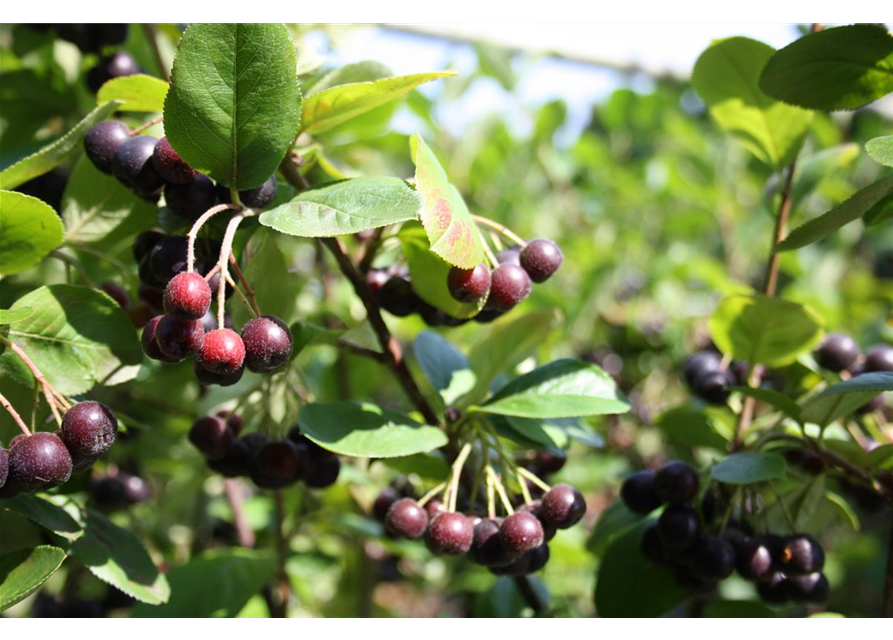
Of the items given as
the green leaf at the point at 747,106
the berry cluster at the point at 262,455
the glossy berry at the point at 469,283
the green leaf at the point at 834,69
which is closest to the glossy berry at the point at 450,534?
the berry cluster at the point at 262,455

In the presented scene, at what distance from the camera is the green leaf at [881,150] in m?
0.99

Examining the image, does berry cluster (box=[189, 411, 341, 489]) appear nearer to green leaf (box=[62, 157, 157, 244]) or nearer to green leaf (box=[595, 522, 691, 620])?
green leaf (box=[62, 157, 157, 244])

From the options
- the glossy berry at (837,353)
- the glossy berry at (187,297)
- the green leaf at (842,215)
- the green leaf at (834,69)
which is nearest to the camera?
the glossy berry at (187,297)

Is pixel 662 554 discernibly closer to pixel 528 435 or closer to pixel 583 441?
pixel 583 441

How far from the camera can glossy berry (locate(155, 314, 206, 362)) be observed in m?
0.99

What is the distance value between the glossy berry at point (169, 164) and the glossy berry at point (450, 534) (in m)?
0.59

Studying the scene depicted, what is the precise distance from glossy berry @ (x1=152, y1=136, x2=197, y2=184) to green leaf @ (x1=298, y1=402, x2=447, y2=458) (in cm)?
37

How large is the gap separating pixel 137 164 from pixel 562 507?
747mm

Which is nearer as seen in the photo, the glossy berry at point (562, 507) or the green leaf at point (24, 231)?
the green leaf at point (24, 231)

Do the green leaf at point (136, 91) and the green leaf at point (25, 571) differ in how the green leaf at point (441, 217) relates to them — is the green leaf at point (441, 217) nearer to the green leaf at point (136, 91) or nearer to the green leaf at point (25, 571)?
the green leaf at point (136, 91)

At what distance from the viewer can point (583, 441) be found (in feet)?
4.79

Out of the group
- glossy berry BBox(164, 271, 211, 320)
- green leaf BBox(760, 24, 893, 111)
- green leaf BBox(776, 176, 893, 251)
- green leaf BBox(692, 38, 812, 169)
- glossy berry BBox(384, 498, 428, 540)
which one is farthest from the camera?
green leaf BBox(692, 38, 812, 169)

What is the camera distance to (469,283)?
114 cm

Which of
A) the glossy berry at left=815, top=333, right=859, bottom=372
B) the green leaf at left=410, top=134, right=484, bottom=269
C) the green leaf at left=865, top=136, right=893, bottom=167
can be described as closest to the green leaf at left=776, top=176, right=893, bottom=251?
the green leaf at left=865, top=136, right=893, bottom=167
